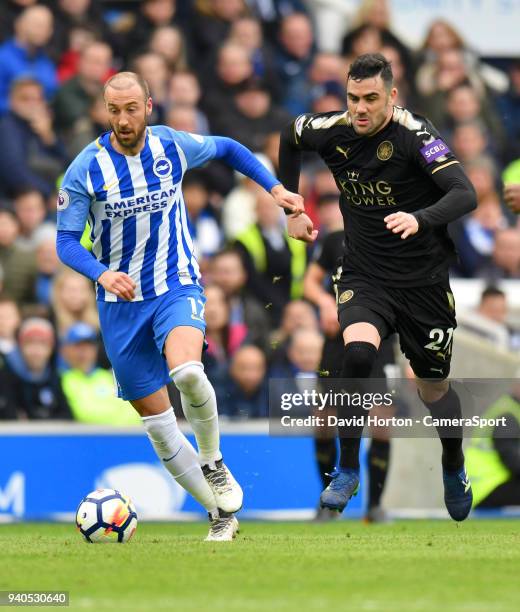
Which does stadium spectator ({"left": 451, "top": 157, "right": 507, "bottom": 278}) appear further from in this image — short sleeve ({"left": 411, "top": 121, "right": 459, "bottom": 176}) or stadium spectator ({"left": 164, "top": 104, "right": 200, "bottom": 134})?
short sleeve ({"left": 411, "top": 121, "right": 459, "bottom": 176})

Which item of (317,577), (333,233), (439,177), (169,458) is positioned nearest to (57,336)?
(333,233)

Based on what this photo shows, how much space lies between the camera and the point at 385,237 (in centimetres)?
Result: 869

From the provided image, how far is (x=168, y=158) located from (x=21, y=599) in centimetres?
328

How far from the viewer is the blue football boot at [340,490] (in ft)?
26.7

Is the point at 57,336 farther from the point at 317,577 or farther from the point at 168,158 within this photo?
the point at 317,577

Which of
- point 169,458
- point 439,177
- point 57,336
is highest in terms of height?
point 439,177

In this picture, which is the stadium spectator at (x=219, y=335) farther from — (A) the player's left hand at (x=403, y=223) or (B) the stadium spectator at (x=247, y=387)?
(A) the player's left hand at (x=403, y=223)

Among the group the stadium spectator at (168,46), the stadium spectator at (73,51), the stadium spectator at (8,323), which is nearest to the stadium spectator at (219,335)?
the stadium spectator at (8,323)

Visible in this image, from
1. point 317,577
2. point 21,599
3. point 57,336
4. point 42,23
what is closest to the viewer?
point 21,599

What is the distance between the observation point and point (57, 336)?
13.0 metres

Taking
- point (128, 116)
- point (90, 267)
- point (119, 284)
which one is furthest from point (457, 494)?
point (128, 116)

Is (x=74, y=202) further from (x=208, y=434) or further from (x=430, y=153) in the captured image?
(x=430, y=153)

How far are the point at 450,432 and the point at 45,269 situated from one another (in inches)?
227

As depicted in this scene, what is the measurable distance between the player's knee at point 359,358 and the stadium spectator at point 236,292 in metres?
5.00
